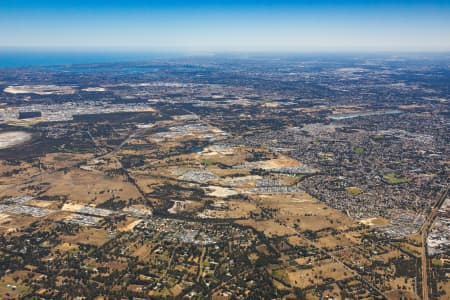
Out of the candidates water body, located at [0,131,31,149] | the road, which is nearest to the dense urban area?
the road

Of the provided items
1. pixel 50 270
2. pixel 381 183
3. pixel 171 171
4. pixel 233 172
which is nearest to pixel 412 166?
pixel 381 183

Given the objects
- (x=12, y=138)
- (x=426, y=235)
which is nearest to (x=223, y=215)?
(x=426, y=235)

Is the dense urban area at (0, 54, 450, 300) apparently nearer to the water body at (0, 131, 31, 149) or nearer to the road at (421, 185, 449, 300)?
the road at (421, 185, 449, 300)

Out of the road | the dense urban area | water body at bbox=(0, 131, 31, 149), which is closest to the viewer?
the road

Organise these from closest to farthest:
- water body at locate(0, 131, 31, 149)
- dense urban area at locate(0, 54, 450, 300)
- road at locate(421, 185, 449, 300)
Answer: road at locate(421, 185, 449, 300), dense urban area at locate(0, 54, 450, 300), water body at locate(0, 131, 31, 149)

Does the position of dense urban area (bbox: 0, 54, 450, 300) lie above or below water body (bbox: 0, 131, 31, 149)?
below

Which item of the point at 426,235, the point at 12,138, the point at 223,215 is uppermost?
the point at 12,138

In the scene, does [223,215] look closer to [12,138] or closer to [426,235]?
[426,235]

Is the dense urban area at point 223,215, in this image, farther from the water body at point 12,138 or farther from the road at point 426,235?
the water body at point 12,138

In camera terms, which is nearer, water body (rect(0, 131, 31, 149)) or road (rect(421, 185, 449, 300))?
road (rect(421, 185, 449, 300))

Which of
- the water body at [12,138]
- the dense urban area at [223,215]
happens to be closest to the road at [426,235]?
the dense urban area at [223,215]

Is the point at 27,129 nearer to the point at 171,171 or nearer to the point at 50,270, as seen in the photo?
the point at 171,171
